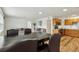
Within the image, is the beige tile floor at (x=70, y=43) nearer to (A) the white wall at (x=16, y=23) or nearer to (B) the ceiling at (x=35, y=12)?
(B) the ceiling at (x=35, y=12)

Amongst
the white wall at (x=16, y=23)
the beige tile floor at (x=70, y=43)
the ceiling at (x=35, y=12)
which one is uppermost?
the ceiling at (x=35, y=12)

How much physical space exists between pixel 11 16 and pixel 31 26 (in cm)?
21

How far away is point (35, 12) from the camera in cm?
79

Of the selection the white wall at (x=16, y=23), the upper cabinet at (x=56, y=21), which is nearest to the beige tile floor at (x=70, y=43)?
the upper cabinet at (x=56, y=21)

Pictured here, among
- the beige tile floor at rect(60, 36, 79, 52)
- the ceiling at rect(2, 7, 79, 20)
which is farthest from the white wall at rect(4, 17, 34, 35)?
the beige tile floor at rect(60, 36, 79, 52)

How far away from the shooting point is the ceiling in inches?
29.4

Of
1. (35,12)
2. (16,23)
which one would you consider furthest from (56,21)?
(16,23)

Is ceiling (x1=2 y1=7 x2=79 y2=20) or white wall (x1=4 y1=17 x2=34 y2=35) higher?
ceiling (x1=2 y1=7 x2=79 y2=20)

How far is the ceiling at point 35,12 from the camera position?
29.4 inches

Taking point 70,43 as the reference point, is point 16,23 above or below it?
above

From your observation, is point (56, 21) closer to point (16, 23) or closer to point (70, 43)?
point (70, 43)

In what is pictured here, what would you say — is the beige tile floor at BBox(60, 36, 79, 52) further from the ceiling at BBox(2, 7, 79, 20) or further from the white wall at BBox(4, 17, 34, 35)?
the white wall at BBox(4, 17, 34, 35)

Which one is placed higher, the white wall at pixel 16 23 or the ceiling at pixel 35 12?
the ceiling at pixel 35 12
